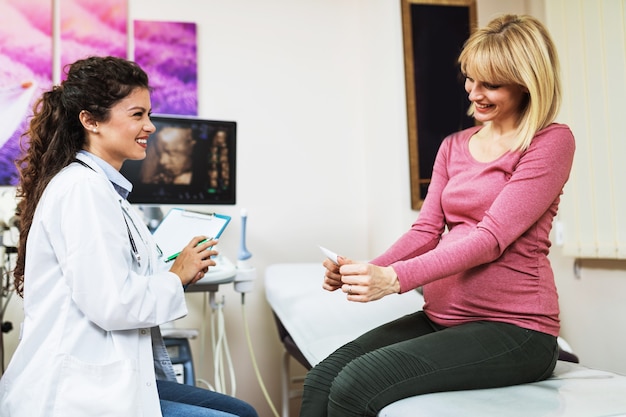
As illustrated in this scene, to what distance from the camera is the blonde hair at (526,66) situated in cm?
113

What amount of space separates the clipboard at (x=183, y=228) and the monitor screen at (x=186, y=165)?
44 cm

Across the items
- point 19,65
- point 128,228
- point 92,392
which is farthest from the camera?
point 19,65

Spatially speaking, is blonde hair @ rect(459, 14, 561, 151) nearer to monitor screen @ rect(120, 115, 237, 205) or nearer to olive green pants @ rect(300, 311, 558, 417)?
olive green pants @ rect(300, 311, 558, 417)

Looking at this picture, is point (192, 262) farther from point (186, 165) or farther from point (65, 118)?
point (186, 165)

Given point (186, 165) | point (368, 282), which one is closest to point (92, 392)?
point (368, 282)

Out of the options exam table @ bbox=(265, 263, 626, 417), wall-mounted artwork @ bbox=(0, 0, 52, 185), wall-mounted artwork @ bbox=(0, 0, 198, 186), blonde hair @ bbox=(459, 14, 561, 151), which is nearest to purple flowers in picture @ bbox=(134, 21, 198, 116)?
wall-mounted artwork @ bbox=(0, 0, 198, 186)

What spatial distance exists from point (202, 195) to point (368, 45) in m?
1.04

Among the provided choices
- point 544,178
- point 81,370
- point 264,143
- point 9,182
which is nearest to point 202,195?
point 264,143

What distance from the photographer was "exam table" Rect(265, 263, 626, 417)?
912 mm

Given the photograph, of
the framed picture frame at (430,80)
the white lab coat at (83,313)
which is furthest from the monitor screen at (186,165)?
the white lab coat at (83,313)

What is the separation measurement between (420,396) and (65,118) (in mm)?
832

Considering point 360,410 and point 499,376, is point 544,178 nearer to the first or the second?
point 499,376

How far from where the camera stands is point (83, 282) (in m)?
0.96

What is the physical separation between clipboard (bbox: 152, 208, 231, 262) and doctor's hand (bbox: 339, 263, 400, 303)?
1.27 ft
